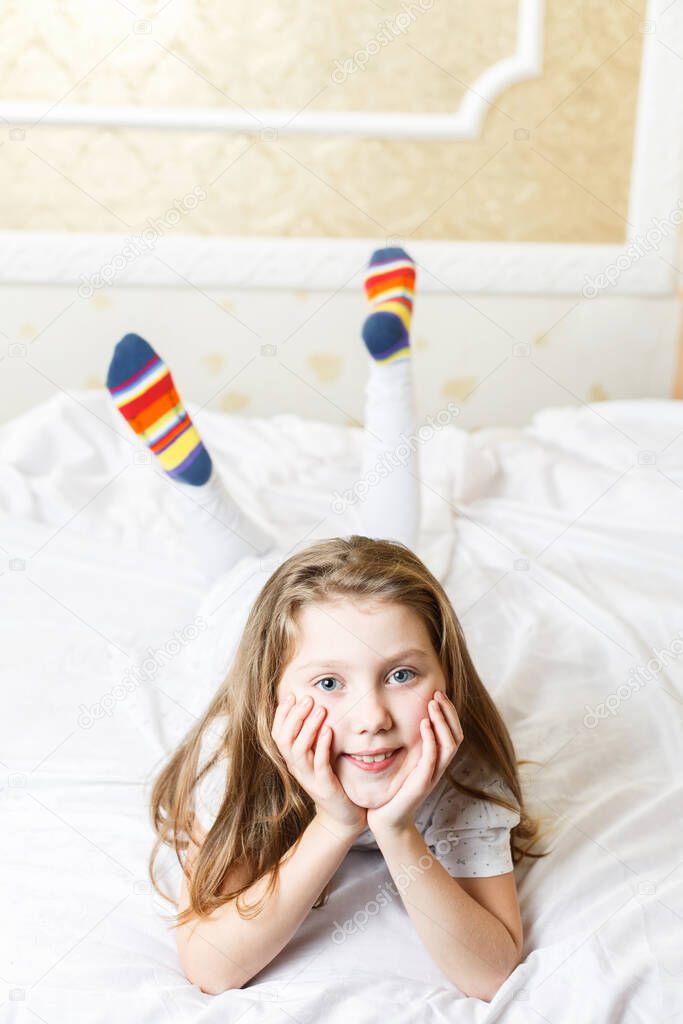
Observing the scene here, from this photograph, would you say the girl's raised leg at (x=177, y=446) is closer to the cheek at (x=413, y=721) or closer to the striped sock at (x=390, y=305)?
the striped sock at (x=390, y=305)

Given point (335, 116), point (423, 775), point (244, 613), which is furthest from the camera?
point (335, 116)

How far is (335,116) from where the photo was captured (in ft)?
7.13

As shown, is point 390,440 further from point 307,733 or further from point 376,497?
point 307,733

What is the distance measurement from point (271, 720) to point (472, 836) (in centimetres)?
20

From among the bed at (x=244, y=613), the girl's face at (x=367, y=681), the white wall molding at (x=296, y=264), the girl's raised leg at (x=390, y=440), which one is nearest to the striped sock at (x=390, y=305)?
the girl's raised leg at (x=390, y=440)

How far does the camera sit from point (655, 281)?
229 cm

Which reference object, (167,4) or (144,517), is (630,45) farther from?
(144,517)

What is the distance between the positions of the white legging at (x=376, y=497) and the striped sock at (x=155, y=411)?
1.2 inches

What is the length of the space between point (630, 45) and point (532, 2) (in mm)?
249

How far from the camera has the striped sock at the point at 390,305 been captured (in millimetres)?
1459

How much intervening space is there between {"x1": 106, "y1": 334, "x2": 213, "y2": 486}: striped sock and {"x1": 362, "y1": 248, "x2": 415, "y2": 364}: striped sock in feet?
0.94

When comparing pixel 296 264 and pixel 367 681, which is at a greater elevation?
pixel 296 264

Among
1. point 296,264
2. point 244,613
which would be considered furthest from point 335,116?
point 244,613

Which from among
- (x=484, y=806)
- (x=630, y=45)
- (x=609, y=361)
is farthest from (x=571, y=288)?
(x=484, y=806)
